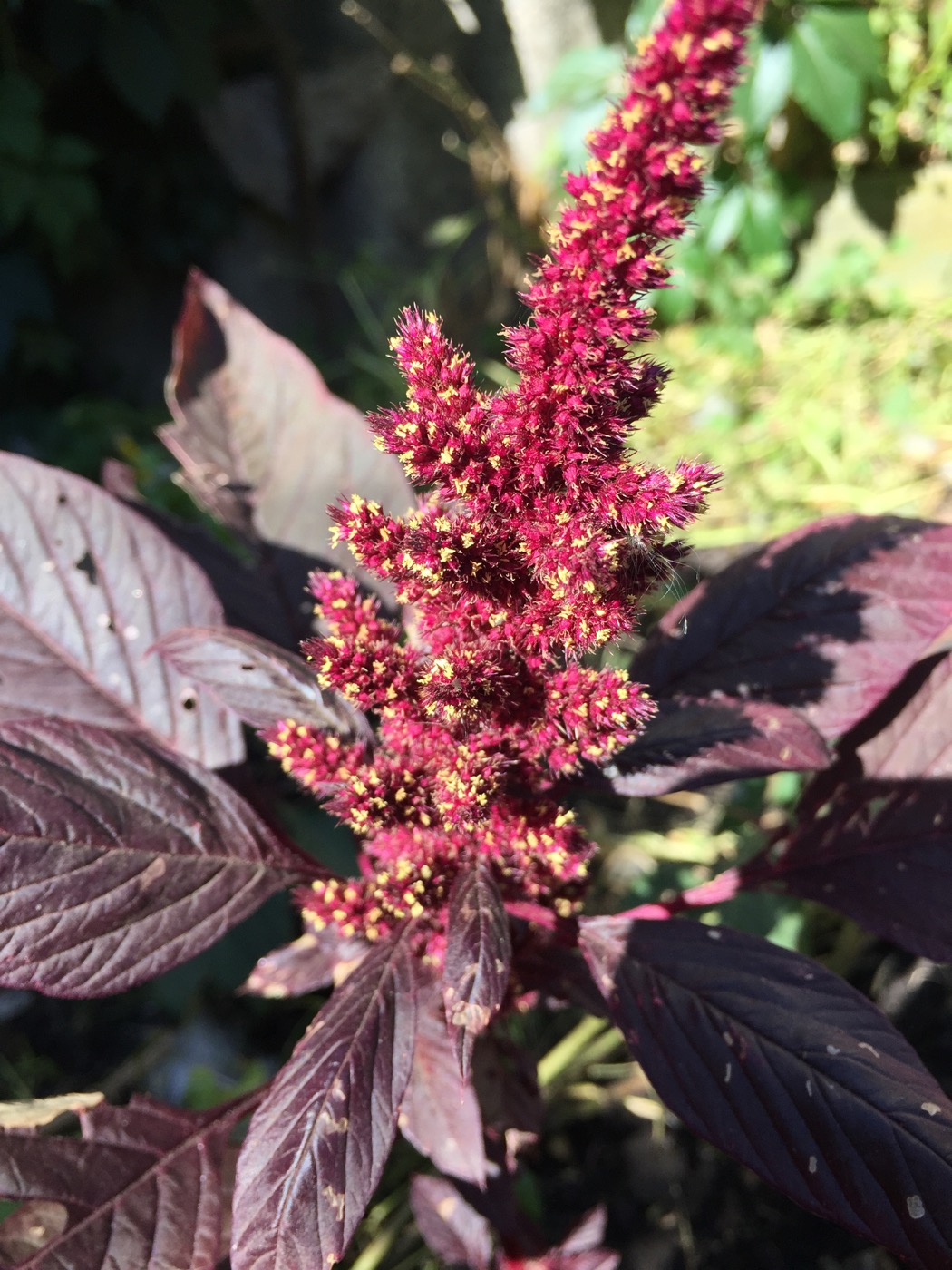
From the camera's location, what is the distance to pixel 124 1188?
27.2 inches

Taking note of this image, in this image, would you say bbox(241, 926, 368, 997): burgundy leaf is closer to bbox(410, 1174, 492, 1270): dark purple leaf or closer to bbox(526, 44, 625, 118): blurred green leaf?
bbox(410, 1174, 492, 1270): dark purple leaf

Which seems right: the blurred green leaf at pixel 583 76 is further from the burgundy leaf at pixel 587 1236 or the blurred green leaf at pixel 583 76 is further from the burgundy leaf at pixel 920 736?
the burgundy leaf at pixel 587 1236

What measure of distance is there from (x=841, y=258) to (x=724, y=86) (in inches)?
102

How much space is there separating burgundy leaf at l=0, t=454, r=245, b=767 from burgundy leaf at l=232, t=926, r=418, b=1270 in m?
0.31

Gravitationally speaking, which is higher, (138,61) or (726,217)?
(138,61)

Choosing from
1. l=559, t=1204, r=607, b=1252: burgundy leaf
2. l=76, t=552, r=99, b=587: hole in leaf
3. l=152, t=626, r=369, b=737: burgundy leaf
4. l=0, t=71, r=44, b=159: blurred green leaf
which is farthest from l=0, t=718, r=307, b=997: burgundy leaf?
l=0, t=71, r=44, b=159: blurred green leaf

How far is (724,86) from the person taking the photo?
484 mm

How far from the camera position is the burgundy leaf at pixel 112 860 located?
65 centimetres

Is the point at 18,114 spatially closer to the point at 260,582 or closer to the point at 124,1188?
the point at 260,582

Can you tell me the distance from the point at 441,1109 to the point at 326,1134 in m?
0.21

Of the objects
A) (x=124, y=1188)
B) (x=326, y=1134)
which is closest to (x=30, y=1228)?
(x=124, y=1188)

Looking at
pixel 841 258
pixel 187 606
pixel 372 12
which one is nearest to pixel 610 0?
pixel 372 12

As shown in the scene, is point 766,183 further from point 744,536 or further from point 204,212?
point 204,212

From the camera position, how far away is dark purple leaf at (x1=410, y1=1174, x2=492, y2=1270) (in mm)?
955
